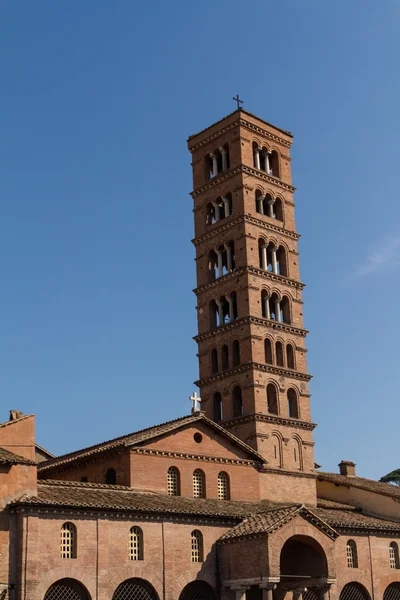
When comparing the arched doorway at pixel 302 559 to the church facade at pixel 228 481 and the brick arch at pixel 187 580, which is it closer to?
the church facade at pixel 228 481

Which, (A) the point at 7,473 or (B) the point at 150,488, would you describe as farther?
(B) the point at 150,488

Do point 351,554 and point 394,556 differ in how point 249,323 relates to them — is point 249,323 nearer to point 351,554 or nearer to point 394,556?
point 351,554

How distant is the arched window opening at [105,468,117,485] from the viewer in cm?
3997

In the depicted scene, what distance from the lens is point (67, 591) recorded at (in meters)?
32.7

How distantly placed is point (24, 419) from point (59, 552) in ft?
18.6

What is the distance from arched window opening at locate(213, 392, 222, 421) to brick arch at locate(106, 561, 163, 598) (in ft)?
46.6

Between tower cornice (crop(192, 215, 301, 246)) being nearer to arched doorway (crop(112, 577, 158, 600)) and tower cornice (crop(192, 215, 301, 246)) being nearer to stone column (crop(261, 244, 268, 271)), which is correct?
stone column (crop(261, 244, 268, 271))

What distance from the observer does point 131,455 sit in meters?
39.1

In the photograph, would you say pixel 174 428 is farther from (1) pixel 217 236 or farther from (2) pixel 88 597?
(1) pixel 217 236

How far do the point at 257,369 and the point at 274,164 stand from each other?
1391cm

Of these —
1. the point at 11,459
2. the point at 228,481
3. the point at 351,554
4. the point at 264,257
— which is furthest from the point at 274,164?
the point at 11,459

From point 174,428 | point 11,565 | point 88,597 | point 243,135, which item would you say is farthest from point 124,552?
point 243,135

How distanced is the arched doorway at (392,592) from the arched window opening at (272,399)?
1027 centimetres

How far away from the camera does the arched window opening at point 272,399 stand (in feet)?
155
